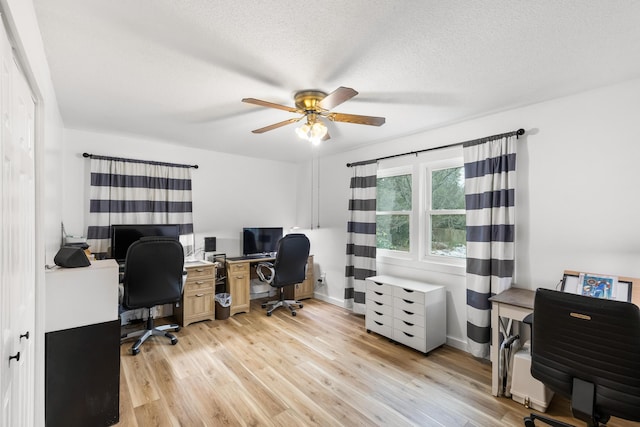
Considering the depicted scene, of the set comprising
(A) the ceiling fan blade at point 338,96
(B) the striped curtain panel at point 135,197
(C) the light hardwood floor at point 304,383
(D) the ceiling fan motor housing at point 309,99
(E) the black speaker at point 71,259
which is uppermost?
(D) the ceiling fan motor housing at point 309,99

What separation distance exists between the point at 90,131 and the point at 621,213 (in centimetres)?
514

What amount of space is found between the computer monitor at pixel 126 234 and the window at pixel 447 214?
3.29m

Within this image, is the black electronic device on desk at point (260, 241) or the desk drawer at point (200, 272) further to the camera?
the black electronic device on desk at point (260, 241)

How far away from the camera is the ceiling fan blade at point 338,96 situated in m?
1.75

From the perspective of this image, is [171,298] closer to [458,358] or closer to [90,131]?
[90,131]

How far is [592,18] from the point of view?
143 cm

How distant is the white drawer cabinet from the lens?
2.88 meters

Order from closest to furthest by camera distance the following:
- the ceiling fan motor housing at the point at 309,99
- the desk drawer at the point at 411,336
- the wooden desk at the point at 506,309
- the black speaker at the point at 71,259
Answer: the black speaker at the point at 71,259 < the wooden desk at the point at 506,309 < the ceiling fan motor housing at the point at 309,99 < the desk drawer at the point at 411,336

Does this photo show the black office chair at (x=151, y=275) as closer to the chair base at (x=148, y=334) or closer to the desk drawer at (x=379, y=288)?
the chair base at (x=148, y=334)

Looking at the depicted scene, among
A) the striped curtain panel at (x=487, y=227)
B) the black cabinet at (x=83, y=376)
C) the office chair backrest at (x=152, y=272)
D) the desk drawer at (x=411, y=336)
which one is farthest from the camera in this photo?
the desk drawer at (x=411, y=336)

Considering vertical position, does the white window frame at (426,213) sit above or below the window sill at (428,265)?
above

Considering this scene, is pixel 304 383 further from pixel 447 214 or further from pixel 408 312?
pixel 447 214

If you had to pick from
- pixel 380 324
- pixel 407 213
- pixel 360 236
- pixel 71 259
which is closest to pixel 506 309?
pixel 380 324

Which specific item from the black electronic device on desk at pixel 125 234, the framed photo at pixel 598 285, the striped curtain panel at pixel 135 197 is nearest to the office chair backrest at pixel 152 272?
the black electronic device on desk at pixel 125 234
